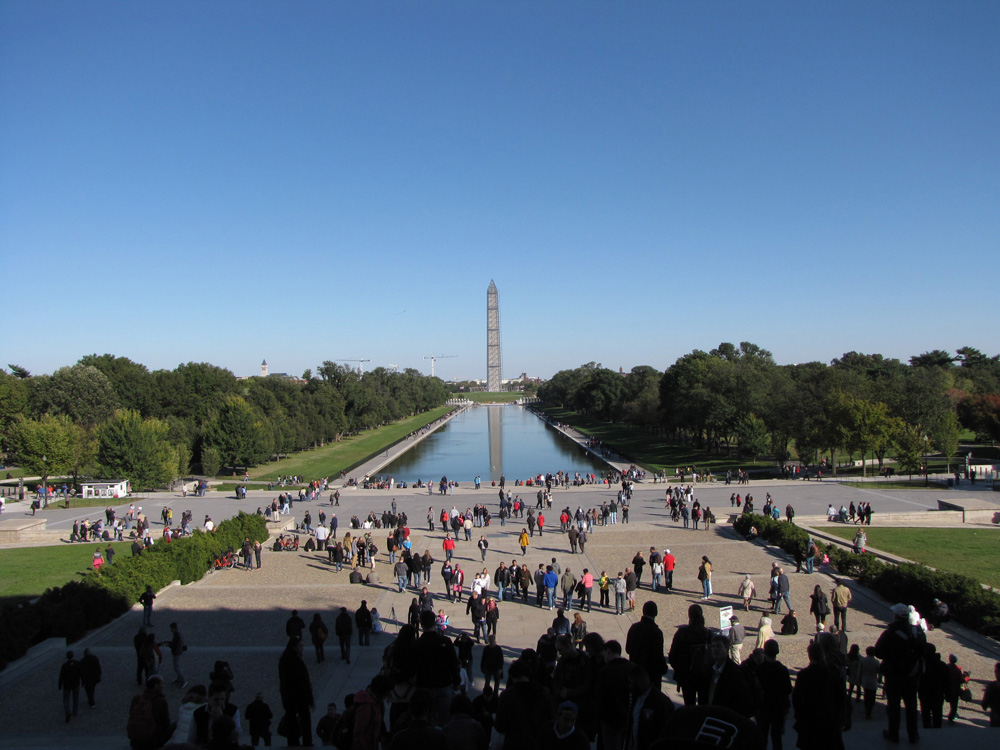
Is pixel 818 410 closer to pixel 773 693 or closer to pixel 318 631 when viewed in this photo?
pixel 318 631

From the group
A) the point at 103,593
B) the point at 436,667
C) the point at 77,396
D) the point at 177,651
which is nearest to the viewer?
the point at 436,667

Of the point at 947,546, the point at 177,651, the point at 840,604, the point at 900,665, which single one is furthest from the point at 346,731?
the point at 947,546

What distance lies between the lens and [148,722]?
6.81 meters

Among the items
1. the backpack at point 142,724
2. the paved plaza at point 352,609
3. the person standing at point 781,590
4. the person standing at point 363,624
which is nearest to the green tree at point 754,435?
the paved plaza at point 352,609

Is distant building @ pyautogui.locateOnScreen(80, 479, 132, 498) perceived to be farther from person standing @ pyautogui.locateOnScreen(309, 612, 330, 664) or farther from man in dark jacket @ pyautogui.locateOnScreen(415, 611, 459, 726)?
man in dark jacket @ pyautogui.locateOnScreen(415, 611, 459, 726)

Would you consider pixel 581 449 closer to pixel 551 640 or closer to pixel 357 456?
pixel 357 456

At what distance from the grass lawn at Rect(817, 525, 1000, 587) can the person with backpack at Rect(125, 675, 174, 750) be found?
64.9 ft

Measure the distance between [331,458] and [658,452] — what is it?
2976cm

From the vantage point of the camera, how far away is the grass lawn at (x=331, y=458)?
175 ft

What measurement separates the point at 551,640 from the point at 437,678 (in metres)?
2.59

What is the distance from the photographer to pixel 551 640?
8641mm

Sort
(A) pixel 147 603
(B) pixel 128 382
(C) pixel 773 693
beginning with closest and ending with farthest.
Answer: (C) pixel 773 693
(A) pixel 147 603
(B) pixel 128 382

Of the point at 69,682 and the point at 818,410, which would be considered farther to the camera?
the point at 818,410

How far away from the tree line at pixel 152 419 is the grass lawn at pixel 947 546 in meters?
37.4
